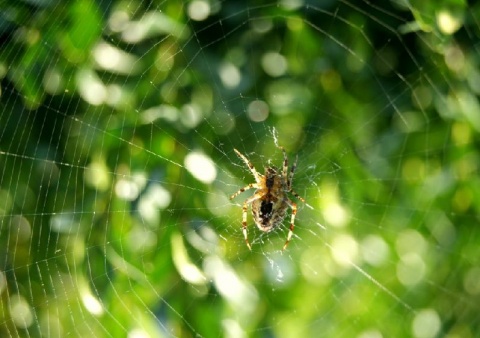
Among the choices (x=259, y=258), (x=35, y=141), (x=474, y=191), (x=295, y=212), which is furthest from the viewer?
(x=295, y=212)

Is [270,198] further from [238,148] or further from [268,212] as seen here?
[238,148]

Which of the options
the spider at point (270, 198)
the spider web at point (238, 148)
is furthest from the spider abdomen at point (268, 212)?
the spider web at point (238, 148)

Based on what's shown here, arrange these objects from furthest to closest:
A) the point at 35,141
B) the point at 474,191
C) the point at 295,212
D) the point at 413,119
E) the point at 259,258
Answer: the point at 295,212 → the point at 259,258 → the point at 35,141 → the point at 413,119 → the point at 474,191

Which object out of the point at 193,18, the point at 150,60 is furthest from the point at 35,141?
the point at 193,18

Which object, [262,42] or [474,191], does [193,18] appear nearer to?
[262,42]

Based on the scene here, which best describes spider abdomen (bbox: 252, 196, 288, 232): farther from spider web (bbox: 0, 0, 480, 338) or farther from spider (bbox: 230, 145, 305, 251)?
spider web (bbox: 0, 0, 480, 338)

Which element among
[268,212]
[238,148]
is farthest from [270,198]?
[238,148]

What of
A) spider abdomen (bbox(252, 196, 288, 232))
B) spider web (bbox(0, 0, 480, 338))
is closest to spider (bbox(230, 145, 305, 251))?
spider abdomen (bbox(252, 196, 288, 232))

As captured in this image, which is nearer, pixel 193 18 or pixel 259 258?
pixel 193 18
